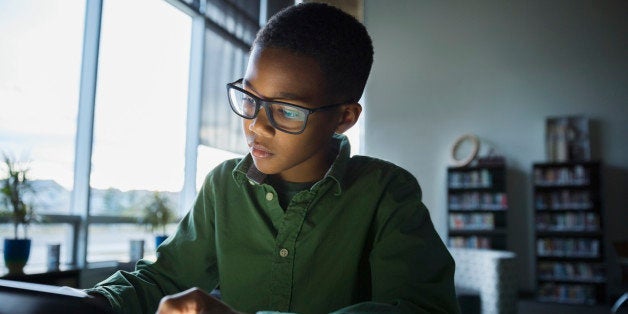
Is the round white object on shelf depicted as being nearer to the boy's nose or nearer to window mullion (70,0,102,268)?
window mullion (70,0,102,268)

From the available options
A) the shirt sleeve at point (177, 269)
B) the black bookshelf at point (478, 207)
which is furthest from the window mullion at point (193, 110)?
the shirt sleeve at point (177, 269)

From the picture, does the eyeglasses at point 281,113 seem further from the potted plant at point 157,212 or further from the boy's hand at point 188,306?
the potted plant at point 157,212

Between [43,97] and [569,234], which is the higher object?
[43,97]

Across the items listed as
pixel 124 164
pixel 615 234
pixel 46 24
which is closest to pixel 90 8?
pixel 46 24

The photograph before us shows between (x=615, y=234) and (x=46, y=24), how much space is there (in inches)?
305

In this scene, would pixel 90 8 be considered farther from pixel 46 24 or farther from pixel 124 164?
pixel 124 164

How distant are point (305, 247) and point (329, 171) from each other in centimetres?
13

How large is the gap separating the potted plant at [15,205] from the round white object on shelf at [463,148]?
20.4 feet

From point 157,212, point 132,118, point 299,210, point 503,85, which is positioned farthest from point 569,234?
point 299,210

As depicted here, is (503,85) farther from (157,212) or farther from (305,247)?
(305,247)

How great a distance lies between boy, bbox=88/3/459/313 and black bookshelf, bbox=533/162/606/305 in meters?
7.14

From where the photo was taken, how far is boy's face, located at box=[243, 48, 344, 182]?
2.57ft

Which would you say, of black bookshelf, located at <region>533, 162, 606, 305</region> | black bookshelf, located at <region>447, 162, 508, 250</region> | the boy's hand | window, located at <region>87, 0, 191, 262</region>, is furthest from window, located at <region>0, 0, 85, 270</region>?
black bookshelf, located at <region>533, 162, 606, 305</region>

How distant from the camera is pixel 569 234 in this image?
709 centimetres
